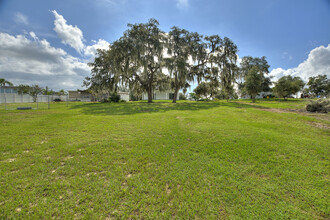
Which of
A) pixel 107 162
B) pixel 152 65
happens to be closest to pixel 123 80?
pixel 152 65

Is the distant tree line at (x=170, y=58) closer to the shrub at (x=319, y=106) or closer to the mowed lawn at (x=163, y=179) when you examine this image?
the shrub at (x=319, y=106)

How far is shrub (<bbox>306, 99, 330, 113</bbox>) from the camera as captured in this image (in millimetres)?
10161

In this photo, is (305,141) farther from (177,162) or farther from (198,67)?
(198,67)

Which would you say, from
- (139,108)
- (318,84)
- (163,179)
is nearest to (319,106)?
(163,179)

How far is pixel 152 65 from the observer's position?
18734mm

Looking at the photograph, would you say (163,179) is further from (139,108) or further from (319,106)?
(319,106)

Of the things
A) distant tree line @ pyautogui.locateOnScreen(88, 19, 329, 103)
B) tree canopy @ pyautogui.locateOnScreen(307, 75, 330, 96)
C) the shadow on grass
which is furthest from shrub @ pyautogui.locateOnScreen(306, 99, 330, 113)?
tree canopy @ pyautogui.locateOnScreen(307, 75, 330, 96)

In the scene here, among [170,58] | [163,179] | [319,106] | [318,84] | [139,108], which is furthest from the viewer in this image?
[318,84]

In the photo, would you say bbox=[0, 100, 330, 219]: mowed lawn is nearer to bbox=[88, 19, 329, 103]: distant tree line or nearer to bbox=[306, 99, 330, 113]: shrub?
bbox=[306, 99, 330, 113]: shrub

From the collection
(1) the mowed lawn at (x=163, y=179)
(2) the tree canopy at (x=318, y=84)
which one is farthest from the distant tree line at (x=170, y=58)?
(2) the tree canopy at (x=318, y=84)

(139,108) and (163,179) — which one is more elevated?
(139,108)

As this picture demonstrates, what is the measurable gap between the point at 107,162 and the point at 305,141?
241 inches

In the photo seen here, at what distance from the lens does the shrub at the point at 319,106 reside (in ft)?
33.3

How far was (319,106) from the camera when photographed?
10750 mm
